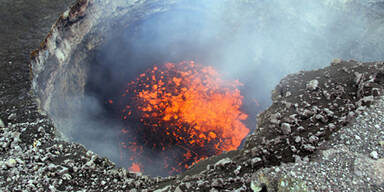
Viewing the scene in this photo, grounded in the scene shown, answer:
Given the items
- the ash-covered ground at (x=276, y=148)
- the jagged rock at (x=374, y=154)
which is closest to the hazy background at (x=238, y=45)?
the ash-covered ground at (x=276, y=148)

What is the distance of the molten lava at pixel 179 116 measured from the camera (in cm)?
1037

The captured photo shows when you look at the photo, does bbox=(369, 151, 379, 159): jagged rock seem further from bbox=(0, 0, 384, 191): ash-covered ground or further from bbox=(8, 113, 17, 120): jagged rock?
bbox=(8, 113, 17, 120): jagged rock

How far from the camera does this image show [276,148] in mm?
4379

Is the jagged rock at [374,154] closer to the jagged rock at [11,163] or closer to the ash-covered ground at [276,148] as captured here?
the ash-covered ground at [276,148]

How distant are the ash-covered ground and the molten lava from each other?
4.78 metres

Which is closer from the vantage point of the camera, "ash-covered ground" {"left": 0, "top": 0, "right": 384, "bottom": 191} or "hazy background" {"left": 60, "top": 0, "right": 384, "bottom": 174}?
"ash-covered ground" {"left": 0, "top": 0, "right": 384, "bottom": 191}

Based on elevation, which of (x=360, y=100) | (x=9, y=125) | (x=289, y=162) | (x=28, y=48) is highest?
(x=28, y=48)

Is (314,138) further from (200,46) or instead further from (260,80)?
(200,46)

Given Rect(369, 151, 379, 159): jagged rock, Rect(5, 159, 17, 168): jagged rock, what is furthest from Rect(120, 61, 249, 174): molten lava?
Rect(369, 151, 379, 159): jagged rock

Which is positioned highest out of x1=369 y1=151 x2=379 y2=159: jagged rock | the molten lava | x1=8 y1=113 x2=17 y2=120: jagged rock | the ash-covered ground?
the molten lava

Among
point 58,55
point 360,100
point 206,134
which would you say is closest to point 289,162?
point 360,100

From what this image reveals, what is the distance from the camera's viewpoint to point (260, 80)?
13711 mm

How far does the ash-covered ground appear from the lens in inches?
139

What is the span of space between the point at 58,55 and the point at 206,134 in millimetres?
7326
